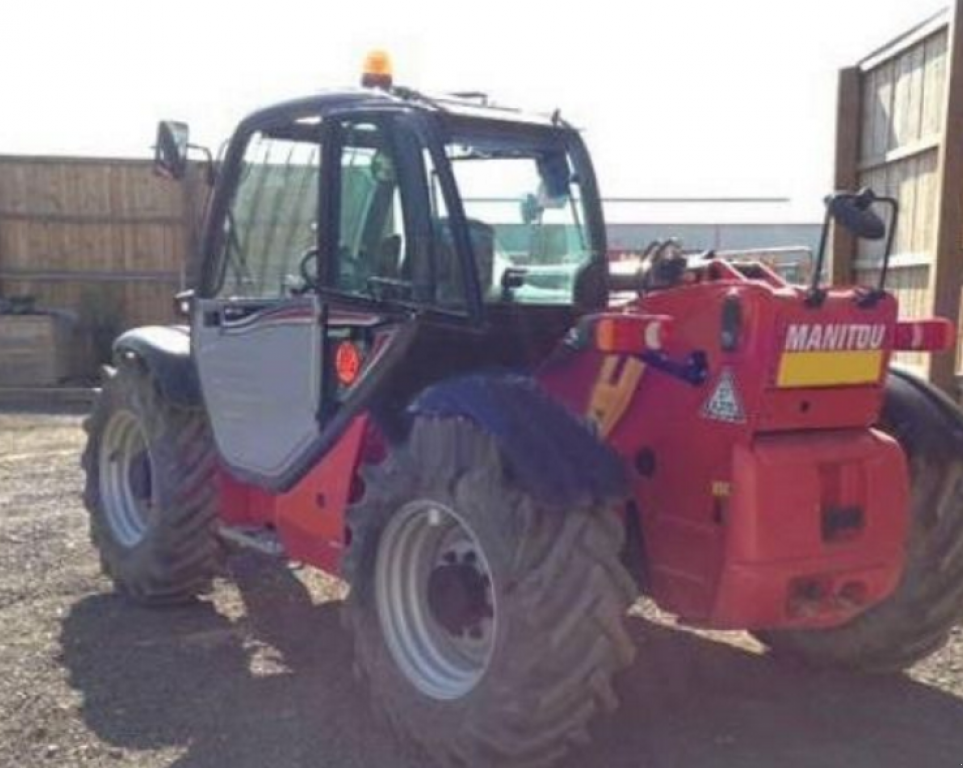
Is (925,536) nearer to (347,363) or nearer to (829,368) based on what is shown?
(829,368)

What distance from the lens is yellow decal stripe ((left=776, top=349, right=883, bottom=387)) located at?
3.83 meters

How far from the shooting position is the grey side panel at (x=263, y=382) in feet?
16.1

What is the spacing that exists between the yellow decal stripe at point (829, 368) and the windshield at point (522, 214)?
1.08 metres

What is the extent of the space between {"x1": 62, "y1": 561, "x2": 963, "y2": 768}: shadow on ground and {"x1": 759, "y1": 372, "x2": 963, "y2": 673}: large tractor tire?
0.80ft

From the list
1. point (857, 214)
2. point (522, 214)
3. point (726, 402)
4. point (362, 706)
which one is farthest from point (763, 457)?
point (362, 706)

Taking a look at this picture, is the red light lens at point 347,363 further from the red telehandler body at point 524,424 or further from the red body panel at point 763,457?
the red body panel at point 763,457

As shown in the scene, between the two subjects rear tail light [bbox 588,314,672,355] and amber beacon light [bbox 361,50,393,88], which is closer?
rear tail light [bbox 588,314,672,355]

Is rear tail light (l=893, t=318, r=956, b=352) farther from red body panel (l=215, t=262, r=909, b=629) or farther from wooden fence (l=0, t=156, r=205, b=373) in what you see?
wooden fence (l=0, t=156, r=205, b=373)

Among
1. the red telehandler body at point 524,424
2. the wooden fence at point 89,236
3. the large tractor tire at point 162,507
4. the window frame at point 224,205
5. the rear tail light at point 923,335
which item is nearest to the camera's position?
the red telehandler body at point 524,424

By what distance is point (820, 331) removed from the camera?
3.86m

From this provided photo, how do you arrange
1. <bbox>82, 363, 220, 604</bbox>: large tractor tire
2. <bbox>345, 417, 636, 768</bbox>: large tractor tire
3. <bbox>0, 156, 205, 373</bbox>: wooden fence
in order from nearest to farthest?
1. <bbox>345, 417, 636, 768</bbox>: large tractor tire
2. <bbox>82, 363, 220, 604</bbox>: large tractor tire
3. <bbox>0, 156, 205, 373</bbox>: wooden fence

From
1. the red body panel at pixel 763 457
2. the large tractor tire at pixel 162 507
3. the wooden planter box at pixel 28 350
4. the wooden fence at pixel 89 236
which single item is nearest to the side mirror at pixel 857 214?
the red body panel at pixel 763 457

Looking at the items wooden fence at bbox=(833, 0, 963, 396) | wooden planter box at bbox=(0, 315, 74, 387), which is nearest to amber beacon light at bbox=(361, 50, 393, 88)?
wooden fence at bbox=(833, 0, 963, 396)

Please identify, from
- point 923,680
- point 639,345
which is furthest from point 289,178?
point 923,680
